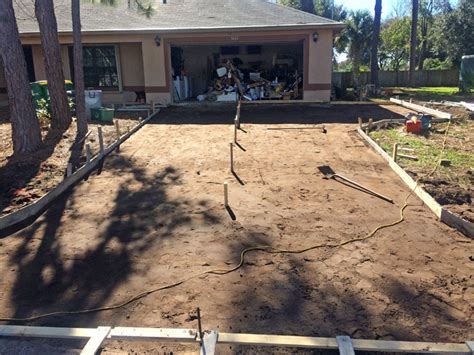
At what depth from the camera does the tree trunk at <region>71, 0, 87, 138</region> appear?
10.7 metres

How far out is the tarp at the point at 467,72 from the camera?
75.6 feet

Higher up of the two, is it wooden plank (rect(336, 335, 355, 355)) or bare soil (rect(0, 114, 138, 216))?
bare soil (rect(0, 114, 138, 216))

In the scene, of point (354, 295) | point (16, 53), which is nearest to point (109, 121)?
point (16, 53)

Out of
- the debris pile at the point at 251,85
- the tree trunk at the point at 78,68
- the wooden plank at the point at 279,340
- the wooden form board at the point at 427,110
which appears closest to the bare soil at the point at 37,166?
the tree trunk at the point at 78,68

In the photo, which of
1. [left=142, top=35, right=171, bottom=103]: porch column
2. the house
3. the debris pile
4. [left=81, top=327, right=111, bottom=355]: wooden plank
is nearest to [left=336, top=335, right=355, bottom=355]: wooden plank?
[left=81, top=327, right=111, bottom=355]: wooden plank

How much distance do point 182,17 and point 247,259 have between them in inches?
632

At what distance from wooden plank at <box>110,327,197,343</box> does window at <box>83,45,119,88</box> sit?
1626cm

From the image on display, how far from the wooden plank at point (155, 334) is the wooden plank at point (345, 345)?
3.74 feet

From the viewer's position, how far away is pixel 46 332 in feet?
11.6

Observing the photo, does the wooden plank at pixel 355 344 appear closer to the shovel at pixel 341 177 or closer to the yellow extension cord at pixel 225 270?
the yellow extension cord at pixel 225 270

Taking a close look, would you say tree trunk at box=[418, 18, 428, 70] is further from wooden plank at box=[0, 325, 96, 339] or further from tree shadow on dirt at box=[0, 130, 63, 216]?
wooden plank at box=[0, 325, 96, 339]

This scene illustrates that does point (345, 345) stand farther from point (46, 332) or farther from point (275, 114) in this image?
point (275, 114)

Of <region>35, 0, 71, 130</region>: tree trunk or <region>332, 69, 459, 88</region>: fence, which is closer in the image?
<region>35, 0, 71, 130</region>: tree trunk

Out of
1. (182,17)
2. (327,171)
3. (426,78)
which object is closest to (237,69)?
(182,17)
